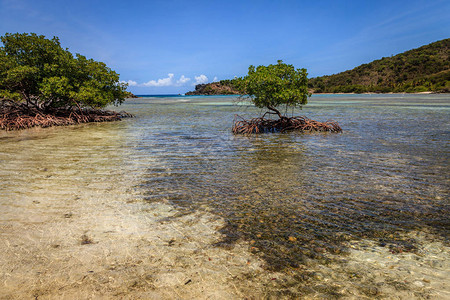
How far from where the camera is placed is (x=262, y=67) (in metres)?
16.8

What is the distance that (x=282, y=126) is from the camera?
58.8 feet

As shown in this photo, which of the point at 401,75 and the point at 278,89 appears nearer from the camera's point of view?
the point at 278,89

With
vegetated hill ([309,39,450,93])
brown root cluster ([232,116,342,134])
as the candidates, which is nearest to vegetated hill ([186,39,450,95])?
vegetated hill ([309,39,450,93])

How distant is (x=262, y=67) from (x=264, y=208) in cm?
1304

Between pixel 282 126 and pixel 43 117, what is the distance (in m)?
19.0

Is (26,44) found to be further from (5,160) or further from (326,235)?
(326,235)

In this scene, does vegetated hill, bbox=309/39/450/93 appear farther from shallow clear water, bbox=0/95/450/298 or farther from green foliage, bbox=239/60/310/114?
shallow clear water, bbox=0/95/450/298

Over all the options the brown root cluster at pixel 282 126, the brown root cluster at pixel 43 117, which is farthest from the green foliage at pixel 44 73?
the brown root cluster at pixel 282 126

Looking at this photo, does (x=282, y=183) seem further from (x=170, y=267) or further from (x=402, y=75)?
(x=402, y=75)

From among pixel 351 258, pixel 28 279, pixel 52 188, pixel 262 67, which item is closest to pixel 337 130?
pixel 262 67

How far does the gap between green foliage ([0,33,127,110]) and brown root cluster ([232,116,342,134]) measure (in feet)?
47.0

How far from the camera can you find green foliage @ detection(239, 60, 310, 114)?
16.4m

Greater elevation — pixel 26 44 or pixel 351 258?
pixel 26 44

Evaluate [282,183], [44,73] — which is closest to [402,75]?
[44,73]
